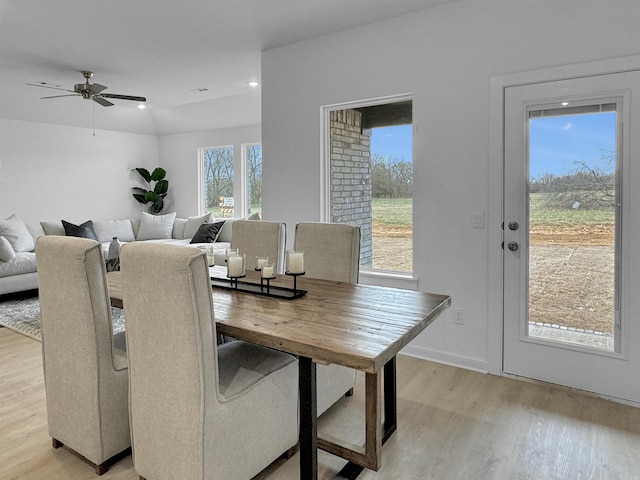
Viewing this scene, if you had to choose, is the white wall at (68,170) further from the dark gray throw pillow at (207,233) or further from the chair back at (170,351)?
the chair back at (170,351)

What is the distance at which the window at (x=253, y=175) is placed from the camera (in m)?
6.95

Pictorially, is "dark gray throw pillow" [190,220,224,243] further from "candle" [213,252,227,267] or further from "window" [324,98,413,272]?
"candle" [213,252,227,267]

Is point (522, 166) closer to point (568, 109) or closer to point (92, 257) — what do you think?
point (568, 109)

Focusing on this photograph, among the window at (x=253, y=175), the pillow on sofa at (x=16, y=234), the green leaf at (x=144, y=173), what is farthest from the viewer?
the green leaf at (x=144, y=173)

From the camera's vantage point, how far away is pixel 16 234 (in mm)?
5559

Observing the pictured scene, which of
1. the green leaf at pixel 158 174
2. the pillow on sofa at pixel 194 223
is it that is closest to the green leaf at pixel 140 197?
the green leaf at pixel 158 174

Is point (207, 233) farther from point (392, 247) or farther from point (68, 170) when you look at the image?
point (392, 247)

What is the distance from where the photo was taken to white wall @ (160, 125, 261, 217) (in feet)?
23.4

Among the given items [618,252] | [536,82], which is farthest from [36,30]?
[618,252]

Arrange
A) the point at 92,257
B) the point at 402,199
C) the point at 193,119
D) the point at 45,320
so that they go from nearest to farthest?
the point at 92,257, the point at 45,320, the point at 402,199, the point at 193,119

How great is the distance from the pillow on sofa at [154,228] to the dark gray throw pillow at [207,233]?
95cm

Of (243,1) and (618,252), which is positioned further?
(243,1)

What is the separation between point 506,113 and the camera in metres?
2.90

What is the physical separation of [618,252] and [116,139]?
23.8 feet
